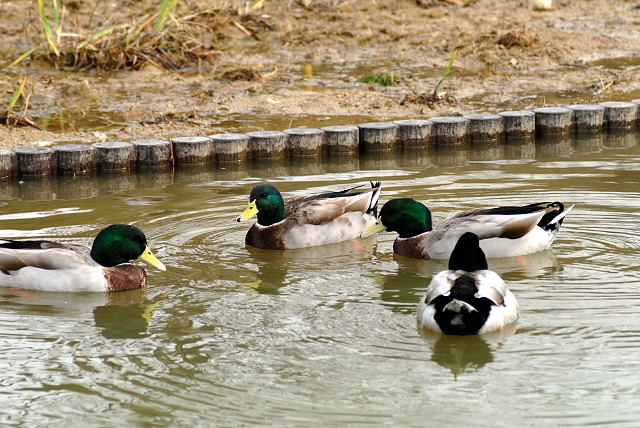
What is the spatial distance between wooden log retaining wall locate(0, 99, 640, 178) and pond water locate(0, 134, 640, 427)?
477 millimetres

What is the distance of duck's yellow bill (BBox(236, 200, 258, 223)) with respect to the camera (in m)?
9.51

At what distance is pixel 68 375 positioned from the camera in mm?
6668

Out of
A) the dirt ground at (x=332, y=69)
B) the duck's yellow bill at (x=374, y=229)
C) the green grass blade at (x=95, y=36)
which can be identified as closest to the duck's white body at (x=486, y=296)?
the duck's yellow bill at (x=374, y=229)

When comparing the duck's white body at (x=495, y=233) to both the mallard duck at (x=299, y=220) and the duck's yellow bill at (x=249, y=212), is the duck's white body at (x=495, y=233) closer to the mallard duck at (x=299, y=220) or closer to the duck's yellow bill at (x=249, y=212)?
the mallard duck at (x=299, y=220)

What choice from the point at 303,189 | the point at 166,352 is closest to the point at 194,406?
the point at 166,352

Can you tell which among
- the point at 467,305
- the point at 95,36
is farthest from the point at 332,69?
the point at 467,305

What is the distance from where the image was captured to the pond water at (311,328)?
6132 millimetres

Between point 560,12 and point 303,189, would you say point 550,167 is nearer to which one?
point 303,189

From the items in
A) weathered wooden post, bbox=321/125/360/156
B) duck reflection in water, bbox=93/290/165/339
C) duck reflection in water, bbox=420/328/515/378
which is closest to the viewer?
duck reflection in water, bbox=420/328/515/378

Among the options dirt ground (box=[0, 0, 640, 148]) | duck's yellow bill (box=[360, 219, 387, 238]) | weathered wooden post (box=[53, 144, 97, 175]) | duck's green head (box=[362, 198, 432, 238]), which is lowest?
duck's yellow bill (box=[360, 219, 387, 238])

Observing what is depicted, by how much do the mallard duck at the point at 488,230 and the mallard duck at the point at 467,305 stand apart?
1513mm

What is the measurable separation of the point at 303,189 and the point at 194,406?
5159 mm

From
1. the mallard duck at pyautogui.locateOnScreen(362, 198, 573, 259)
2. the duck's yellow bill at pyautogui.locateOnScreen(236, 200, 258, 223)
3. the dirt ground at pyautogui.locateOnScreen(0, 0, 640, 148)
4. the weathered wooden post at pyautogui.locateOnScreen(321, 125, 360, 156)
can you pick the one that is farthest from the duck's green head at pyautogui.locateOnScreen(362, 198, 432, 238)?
the dirt ground at pyautogui.locateOnScreen(0, 0, 640, 148)

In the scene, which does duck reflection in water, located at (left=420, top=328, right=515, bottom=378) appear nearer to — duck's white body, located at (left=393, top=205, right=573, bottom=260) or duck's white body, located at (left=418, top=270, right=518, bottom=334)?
duck's white body, located at (left=418, top=270, right=518, bottom=334)
